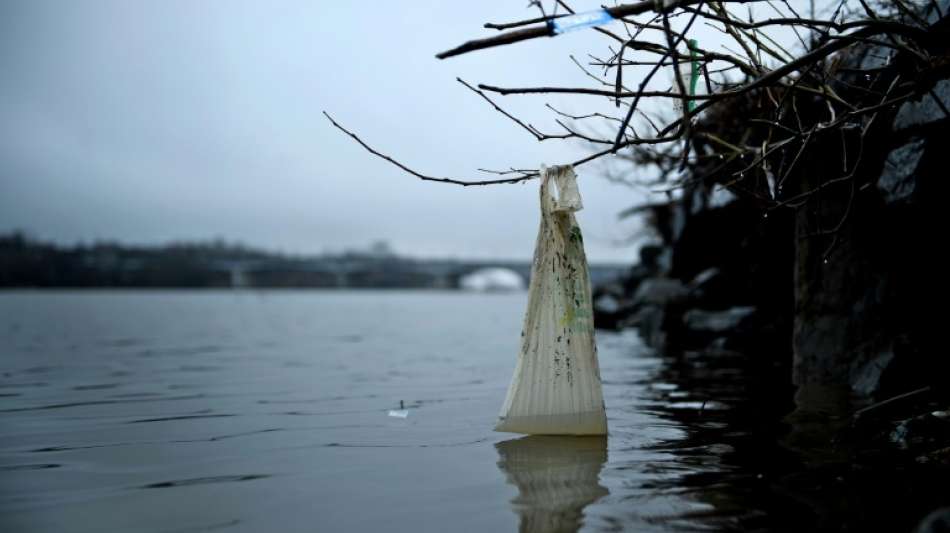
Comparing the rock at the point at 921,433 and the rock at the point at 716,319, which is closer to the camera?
the rock at the point at 921,433

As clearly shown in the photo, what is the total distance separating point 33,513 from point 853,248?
6.77 meters

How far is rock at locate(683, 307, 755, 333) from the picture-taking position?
1047 centimetres

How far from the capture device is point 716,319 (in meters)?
11.2

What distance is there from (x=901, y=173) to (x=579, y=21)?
3.86 m

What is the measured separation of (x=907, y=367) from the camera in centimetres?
562

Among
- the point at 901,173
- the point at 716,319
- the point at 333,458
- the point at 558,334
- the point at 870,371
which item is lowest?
the point at 333,458

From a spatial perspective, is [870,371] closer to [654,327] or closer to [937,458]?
[937,458]

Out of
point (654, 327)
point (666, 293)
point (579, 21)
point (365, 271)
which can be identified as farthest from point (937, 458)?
point (365, 271)

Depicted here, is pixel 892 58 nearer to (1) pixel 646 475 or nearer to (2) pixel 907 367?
(2) pixel 907 367

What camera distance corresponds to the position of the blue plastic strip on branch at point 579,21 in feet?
8.67

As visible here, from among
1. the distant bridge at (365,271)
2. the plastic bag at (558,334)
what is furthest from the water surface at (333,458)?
the distant bridge at (365,271)

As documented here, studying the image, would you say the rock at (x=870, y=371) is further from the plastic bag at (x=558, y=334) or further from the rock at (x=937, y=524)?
the rock at (x=937, y=524)

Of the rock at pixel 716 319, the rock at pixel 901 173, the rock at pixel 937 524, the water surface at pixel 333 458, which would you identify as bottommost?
the water surface at pixel 333 458

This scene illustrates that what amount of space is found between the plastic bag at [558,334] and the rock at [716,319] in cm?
700
